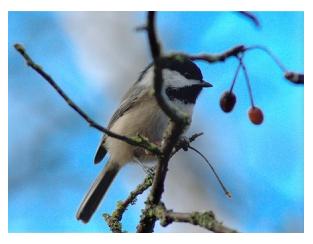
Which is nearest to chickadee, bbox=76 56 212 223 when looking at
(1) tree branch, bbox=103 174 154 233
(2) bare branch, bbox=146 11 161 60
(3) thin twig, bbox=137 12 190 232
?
(1) tree branch, bbox=103 174 154 233

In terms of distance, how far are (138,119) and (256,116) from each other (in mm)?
488

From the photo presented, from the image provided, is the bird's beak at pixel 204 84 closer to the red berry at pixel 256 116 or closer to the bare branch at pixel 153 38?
A: the red berry at pixel 256 116

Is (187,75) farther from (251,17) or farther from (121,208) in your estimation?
(121,208)

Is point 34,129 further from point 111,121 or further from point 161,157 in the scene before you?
point 161,157

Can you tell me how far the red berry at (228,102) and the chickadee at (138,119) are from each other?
21 cm

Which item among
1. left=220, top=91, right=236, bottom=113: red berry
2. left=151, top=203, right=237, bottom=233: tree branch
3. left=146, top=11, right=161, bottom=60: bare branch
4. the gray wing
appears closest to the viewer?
left=146, top=11, right=161, bottom=60: bare branch

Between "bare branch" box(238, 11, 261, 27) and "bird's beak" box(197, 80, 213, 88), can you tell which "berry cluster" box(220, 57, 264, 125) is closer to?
"bare branch" box(238, 11, 261, 27)

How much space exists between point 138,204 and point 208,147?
0.35 meters

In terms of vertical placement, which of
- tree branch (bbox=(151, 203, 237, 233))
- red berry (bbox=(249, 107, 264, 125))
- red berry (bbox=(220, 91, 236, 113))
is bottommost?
tree branch (bbox=(151, 203, 237, 233))

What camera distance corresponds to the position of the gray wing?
4.93ft

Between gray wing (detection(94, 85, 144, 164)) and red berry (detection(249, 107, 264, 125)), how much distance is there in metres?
0.41

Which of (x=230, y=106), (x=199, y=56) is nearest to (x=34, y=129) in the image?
(x=230, y=106)

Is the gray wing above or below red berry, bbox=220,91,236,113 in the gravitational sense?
above

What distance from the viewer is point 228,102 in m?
1.09
